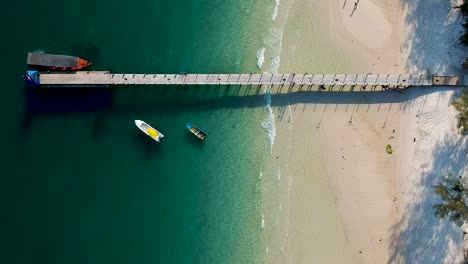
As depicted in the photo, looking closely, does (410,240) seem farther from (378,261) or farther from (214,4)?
(214,4)

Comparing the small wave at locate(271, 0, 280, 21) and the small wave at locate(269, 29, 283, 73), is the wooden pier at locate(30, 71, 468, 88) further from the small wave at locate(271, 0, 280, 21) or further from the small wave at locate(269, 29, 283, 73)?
the small wave at locate(271, 0, 280, 21)

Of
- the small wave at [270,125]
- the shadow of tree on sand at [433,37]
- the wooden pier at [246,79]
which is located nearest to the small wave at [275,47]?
the wooden pier at [246,79]

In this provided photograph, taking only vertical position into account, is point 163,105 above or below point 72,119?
above

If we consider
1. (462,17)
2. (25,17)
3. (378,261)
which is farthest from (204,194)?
(462,17)

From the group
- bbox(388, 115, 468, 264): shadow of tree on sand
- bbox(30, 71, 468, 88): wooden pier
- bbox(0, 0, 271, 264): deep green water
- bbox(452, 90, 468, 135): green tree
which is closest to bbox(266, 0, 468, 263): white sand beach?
bbox(388, 115, 468, 264): shadow of tree on sand

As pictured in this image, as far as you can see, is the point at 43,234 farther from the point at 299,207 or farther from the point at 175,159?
the point at 299,207

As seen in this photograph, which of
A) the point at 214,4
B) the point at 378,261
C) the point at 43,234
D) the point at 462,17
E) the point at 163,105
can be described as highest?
the point at 462,17

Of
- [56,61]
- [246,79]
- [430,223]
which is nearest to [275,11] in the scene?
[246,79]
